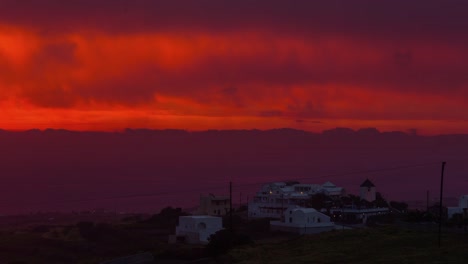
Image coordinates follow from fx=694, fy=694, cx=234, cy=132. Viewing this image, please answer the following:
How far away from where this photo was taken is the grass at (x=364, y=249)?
4891cm

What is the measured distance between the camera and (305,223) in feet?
281

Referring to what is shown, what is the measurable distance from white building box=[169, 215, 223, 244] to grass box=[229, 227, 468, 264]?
16620mm

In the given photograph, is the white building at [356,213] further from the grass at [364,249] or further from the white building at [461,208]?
the grass at [364,249]

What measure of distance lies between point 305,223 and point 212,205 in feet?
103

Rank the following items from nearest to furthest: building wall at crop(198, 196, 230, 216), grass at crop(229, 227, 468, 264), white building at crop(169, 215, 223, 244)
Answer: grass at crop(229, 227, 468, 264) < white building at crop(169, 215, 223, 244) < building wall at crop(198, 196, 230, 216)

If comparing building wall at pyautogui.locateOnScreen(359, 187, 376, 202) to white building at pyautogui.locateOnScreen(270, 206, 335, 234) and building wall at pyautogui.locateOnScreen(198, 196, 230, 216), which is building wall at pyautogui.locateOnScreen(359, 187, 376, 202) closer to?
building wall at pyautogui.locateOnScreen(198, 196, 230, 216)

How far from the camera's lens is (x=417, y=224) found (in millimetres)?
73938

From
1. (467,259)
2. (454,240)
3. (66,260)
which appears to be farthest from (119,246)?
(467,259)

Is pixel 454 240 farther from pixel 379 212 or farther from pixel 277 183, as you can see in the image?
pixel 277 183

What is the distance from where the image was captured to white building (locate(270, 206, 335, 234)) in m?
84.7

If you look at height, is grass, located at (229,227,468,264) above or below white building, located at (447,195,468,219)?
below

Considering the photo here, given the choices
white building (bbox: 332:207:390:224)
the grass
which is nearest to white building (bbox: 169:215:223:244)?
the grass

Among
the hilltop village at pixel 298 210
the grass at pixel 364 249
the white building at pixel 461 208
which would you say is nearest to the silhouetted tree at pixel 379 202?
the hilltop village at pixel 298 210

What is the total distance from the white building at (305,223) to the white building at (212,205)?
90.4ft
